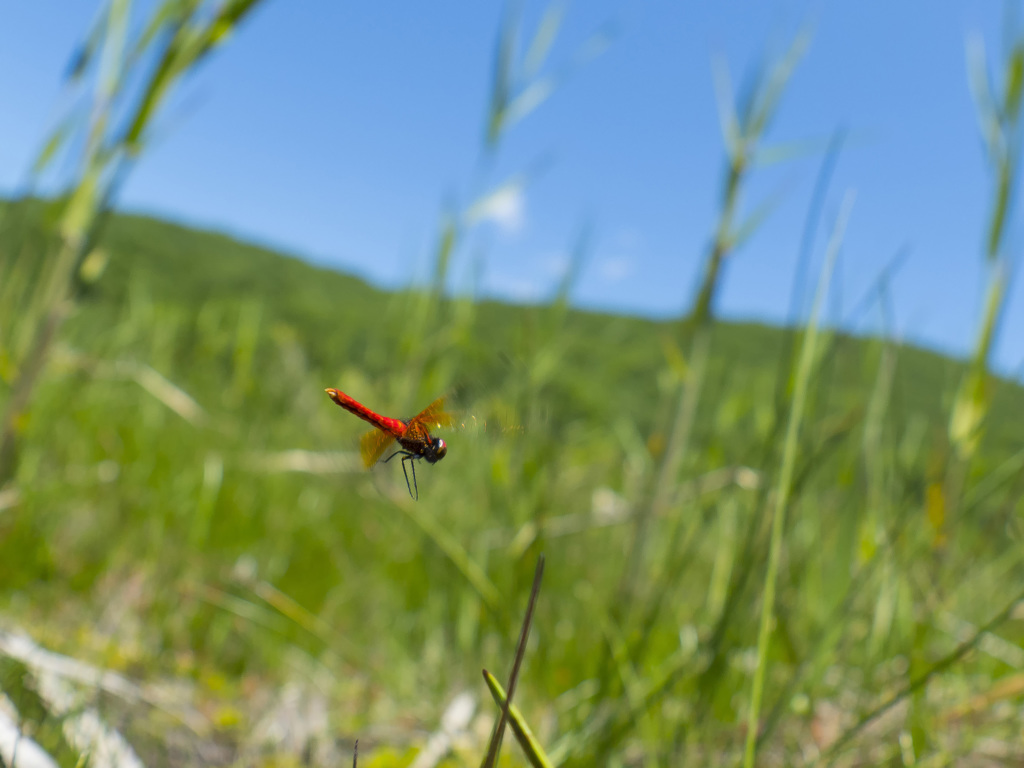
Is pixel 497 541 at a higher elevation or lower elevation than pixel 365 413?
lower

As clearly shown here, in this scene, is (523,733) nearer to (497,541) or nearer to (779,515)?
(779,515)

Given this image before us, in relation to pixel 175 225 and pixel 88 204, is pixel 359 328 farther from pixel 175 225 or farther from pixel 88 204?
pixel 175 225

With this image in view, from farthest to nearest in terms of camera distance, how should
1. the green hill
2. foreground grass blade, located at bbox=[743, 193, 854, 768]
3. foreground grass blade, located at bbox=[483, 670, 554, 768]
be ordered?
the green hill
foreground grass blade, located at bbox=[743, 193, 854, 768]
foreground grass blade, located at bbox=[483, 670, 554, 768]

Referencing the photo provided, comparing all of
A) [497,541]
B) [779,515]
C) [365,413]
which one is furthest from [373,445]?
[497,541]

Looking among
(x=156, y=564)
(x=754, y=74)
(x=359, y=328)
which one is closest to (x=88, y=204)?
(x=156, y=564)

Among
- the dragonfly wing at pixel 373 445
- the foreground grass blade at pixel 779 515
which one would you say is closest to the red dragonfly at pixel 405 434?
the dragonfly wing at pixel 373 445

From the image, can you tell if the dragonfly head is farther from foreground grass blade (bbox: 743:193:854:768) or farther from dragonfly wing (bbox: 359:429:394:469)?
foreground grass blade (bbox: 743:193:854:768)

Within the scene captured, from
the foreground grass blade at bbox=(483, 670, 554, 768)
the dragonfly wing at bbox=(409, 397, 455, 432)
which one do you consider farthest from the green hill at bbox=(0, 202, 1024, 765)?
the foreground grass blade at bbox=(483, 670, 554, 768)
